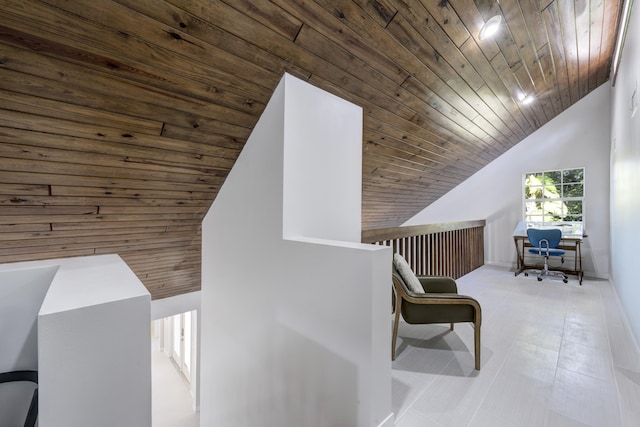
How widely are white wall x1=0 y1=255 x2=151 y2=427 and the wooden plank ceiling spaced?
92 centimetres

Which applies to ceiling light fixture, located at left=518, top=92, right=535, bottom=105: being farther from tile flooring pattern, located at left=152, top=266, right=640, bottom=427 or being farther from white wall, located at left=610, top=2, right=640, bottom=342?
tile flooring pattern, located at left=152, top=266, right=640, bottom=427

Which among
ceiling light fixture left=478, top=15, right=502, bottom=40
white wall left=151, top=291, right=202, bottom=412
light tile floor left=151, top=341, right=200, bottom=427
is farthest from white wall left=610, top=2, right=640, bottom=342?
light tile floor left=151, top=341, right=200, bottom=427

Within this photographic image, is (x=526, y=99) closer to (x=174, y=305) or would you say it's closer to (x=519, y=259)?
(x=519, y=259)

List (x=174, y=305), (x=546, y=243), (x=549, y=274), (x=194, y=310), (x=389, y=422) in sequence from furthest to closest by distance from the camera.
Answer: (x=549, y=274) → (x=546, y=243) → (x=194, y=310) → (x=174, y=305) → (x=389, y=422)

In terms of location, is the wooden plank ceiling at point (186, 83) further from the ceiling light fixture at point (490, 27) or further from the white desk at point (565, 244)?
the white desk at point (565, 244)

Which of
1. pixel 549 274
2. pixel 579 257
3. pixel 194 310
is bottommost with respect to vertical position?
pixel 194 310

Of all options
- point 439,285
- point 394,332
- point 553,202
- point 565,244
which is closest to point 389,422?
point 394,332

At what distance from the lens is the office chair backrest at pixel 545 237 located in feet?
14.0

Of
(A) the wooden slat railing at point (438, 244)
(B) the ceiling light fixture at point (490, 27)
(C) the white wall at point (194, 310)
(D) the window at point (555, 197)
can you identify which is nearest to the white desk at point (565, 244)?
(D) the window at point (555, 197)

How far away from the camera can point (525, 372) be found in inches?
76.2

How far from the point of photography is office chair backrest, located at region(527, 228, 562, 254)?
14.0ft

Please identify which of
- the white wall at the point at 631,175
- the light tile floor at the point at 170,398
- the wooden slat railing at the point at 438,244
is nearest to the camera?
the white wall at the point at 631,175

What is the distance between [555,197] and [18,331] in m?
6.88

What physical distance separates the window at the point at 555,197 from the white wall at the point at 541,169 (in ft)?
0.35
